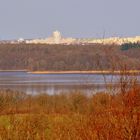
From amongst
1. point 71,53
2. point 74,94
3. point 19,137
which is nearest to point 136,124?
point 19,137

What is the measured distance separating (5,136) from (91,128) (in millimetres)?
1500

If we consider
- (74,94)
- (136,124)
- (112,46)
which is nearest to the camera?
(136,124)

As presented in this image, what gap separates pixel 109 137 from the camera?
3.71m

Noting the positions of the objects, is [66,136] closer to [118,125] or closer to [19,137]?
[19,137]

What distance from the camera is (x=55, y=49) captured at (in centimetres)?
9500

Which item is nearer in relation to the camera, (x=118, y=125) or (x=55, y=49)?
(x=118, y=125)

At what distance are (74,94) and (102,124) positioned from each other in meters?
17.2

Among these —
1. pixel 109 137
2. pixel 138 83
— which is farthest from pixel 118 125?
pixel 138 83

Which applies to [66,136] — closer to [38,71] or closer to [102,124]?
[102,124]

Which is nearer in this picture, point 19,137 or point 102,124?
point 102,124

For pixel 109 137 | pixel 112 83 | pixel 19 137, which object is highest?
pixel 112 83

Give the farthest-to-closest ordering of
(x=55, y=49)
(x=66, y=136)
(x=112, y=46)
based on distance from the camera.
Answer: (x=55, y=49)
(x=66, y=136)
(x=112, y=46)

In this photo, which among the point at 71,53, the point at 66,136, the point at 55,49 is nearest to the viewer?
the point at 66,136

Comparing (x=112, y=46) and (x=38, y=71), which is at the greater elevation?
(x=112, y=46)
